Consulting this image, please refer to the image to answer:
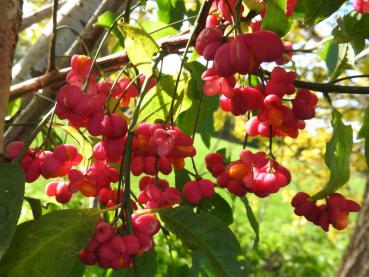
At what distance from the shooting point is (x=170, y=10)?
141cm

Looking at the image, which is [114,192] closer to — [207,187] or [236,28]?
[207,187]

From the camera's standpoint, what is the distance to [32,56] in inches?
56.6

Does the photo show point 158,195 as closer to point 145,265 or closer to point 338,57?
point 145,265

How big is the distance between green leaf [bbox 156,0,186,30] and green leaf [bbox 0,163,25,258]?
81cm

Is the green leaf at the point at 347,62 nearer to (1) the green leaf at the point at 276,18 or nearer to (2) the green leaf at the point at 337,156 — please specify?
(2) the green leaf at the point at 337,156

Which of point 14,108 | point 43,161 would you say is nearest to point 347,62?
point 43,161

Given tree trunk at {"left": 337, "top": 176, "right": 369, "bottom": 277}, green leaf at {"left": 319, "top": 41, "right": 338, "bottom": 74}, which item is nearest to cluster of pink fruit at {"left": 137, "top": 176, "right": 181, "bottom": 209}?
green leaf at {"left": 319, "top": 41, "right": 338, "bottom": 74}

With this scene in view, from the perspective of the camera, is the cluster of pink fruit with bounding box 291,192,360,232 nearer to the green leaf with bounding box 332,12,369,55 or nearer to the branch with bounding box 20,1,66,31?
the green leaf with bounding box 332,12,369,55

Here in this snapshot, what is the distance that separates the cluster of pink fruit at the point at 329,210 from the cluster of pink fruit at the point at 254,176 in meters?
0.06

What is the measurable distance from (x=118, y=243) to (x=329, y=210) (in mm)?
383

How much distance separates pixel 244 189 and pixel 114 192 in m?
0.20

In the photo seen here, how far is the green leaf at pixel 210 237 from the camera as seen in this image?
0.67m

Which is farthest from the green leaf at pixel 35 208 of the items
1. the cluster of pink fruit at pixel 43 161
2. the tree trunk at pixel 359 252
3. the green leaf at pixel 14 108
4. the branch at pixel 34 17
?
the tree trunk at pixel 359 252

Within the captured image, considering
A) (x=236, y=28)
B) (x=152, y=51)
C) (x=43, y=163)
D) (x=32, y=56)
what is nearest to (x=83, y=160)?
(x=43, y=163)
